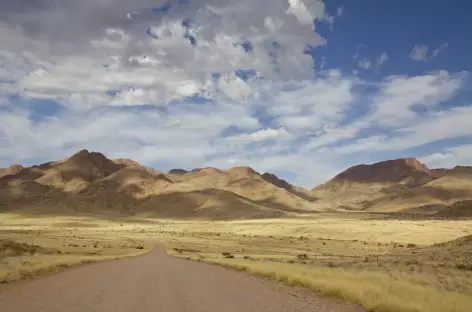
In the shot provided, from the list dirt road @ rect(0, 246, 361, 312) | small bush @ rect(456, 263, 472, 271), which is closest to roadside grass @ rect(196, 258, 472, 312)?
dirt road @ rect(0, 246, 361, 312)

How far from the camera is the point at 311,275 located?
2005 centimetres

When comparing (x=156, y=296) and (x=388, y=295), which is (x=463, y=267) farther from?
(x=156, y=296)

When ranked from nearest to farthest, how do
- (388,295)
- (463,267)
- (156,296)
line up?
(388,295) → (156,296) → (463,267)

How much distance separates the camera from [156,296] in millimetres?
14180

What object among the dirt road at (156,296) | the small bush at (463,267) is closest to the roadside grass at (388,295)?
the dirt road at (156,296)

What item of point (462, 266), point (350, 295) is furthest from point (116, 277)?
point (462, 266)

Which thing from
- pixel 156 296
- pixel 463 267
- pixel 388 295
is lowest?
pixel 463 267

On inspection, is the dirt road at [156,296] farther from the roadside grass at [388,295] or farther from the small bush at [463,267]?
the small bush at [463,267]

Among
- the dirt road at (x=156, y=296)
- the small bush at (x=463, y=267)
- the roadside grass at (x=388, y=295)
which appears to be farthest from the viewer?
the small bush at (x=463, y=267)

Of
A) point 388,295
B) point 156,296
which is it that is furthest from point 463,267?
point 156,296

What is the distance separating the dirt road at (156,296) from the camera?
12.1 m

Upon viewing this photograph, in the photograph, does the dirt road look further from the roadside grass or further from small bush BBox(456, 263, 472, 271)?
small bush BBox(456, 263, 472, 271)

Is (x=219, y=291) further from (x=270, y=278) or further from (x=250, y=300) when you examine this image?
(x=270, y=278)

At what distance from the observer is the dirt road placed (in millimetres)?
12141
